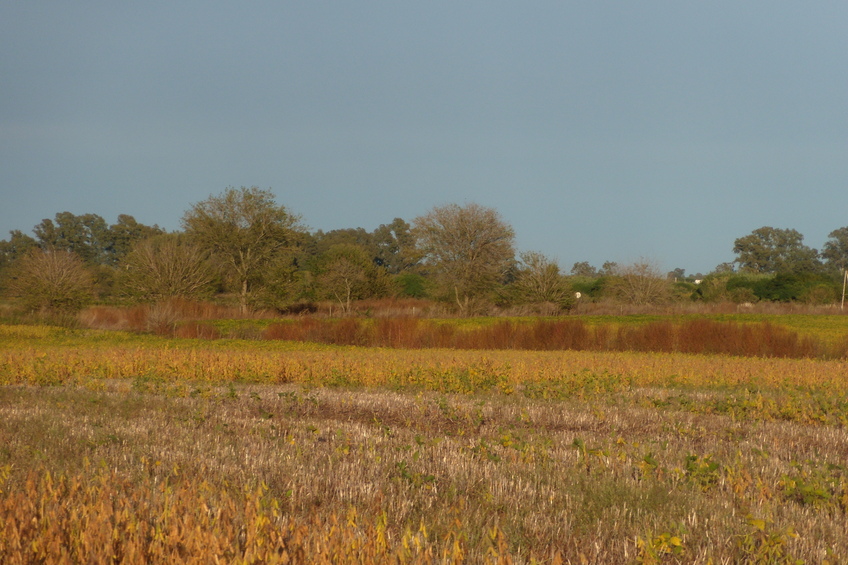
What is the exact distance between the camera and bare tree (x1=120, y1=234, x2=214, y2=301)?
146 ft

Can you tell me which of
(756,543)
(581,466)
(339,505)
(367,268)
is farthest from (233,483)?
(367,268)

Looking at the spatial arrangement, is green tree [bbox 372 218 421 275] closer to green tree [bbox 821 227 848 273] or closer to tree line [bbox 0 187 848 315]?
tree line [bbox 0 187 848 315]

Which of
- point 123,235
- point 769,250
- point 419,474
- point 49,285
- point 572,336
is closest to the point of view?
point 419,474

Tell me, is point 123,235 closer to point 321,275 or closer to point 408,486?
point 321,275

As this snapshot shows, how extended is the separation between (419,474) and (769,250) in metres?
96.7

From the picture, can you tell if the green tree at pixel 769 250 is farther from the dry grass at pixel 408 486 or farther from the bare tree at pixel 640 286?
the dry grass at pixel 408 486

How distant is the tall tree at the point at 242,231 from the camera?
4781cm

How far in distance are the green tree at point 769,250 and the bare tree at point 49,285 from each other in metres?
78.2

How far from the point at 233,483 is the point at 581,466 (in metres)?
3.14

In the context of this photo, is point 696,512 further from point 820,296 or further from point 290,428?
point 820,296

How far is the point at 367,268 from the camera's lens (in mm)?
53000

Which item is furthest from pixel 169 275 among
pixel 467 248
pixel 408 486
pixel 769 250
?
pixel 769 250

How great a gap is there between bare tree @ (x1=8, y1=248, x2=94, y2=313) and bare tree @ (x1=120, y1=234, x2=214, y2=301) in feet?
→ 9.79

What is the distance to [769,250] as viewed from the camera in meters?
90.9
